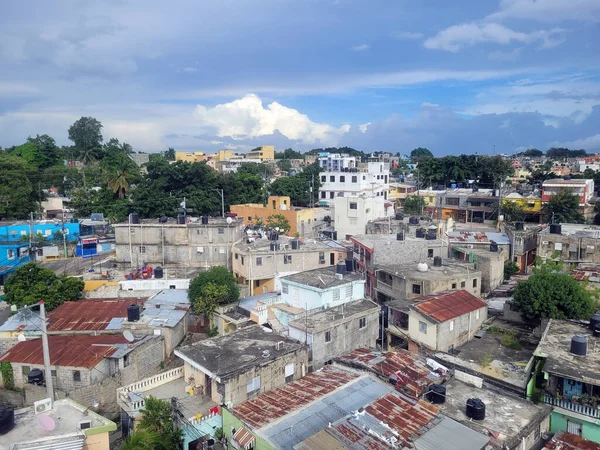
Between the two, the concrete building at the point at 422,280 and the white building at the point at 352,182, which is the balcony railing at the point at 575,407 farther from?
the white building at the point at 352,182

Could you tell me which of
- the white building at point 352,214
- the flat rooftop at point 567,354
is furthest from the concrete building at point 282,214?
the flat rooftop at point 567,354

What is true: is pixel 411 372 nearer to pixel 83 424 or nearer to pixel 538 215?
pixel 83 424

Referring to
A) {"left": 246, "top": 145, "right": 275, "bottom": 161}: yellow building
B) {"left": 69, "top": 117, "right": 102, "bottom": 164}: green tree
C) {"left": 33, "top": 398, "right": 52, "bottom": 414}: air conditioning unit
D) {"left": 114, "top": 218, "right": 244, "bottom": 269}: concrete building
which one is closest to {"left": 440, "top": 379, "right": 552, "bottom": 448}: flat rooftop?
{"left": 33, "top": 398, "right": 52, "bottom": 414}: air conditioning unit

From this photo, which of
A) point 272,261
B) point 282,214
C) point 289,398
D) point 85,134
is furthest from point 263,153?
point 289,398

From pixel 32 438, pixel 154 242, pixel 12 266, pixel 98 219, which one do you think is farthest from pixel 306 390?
pixel 98 219

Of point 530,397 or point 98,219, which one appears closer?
A: point 530,397

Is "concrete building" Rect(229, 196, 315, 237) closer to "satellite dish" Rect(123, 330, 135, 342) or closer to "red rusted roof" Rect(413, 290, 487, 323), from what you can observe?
"red rusted roof" Rect(413, 290, 487, 323)
